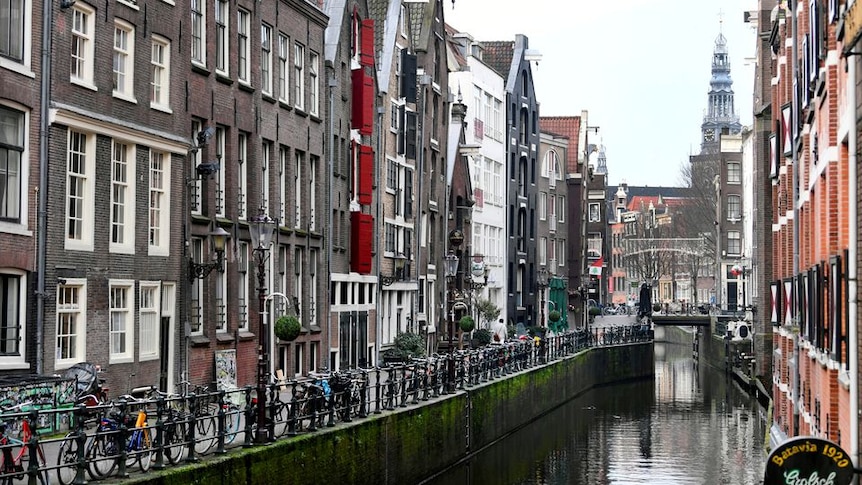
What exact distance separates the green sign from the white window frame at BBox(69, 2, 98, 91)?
52.6 ft

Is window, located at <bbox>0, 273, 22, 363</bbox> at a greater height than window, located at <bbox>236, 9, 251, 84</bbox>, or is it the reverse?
window, located at <bbox>236, 9, 251, 84</bbox>

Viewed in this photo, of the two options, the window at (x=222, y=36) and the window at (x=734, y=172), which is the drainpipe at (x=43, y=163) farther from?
the window at (x=734, y=172)

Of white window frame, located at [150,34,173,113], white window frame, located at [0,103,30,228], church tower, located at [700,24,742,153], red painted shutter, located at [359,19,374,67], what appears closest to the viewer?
white window frame, located at [0,103,30,228]

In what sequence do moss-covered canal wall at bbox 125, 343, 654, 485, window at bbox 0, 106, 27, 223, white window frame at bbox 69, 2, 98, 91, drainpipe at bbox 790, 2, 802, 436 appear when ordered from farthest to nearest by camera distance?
drainpipe at bbox 790, 2, 802, 436 → white window frame at bbox 69, 2, 98, 91 → window at bbox 0, 106, 27, 223 → moss-covered canal wall at bbox 125, 343, 654, 485

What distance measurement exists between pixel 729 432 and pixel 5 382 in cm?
3267

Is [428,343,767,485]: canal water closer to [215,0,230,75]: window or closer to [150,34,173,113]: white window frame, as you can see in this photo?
[215,0,230,75]: window

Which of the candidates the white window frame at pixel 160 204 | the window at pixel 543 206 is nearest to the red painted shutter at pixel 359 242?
the white window frame at pixel 160 204

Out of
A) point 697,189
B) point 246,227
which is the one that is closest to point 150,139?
point 246,227

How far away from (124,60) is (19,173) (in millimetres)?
4725

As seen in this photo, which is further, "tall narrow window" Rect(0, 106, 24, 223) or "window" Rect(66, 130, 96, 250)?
"window" Rect(66, 130, 96, 250)

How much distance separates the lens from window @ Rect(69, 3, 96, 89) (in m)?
25.1

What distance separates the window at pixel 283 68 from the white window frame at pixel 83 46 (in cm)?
1062

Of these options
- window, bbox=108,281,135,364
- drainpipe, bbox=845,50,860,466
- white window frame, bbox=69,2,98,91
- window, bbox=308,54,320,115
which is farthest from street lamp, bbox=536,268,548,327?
drainpipe, bbox=845,50,860,466

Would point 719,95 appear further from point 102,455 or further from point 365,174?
point 102,455
